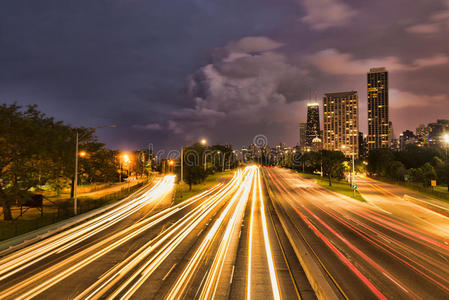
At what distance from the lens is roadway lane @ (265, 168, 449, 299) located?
38.5 feet

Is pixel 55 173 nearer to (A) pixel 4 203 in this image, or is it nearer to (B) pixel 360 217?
(A) pixel 4 203

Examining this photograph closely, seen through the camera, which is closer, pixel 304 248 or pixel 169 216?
pixel 304 248

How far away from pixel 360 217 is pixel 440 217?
1001 centimetres

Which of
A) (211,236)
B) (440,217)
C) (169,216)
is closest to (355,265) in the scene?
(211,236)

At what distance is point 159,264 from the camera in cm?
1425

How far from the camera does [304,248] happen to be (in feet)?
53.8

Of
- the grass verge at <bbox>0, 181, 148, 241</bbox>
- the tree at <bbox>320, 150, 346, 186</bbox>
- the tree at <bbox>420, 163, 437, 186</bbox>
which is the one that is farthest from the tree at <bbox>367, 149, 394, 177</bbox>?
the grass verge at <bbox>0, 181, 148, 241</bbox>

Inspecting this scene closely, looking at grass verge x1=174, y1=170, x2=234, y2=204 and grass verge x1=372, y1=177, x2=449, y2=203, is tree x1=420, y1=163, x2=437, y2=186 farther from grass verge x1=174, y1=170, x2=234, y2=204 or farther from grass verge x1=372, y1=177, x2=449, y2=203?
grass verge x1=174, y1=170, x2=234, y2=204

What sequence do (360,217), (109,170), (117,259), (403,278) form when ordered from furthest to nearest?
(109,170) → (360,217) → (117,259) → (403,278)

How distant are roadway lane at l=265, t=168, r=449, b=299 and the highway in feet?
7.05

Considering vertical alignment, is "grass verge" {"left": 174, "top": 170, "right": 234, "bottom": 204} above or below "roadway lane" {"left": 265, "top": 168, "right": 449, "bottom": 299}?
below

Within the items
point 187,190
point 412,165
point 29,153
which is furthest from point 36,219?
point 412,165

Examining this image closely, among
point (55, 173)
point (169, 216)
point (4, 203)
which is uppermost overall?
point (55, 173)

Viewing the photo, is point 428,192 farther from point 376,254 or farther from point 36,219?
point 36,219
